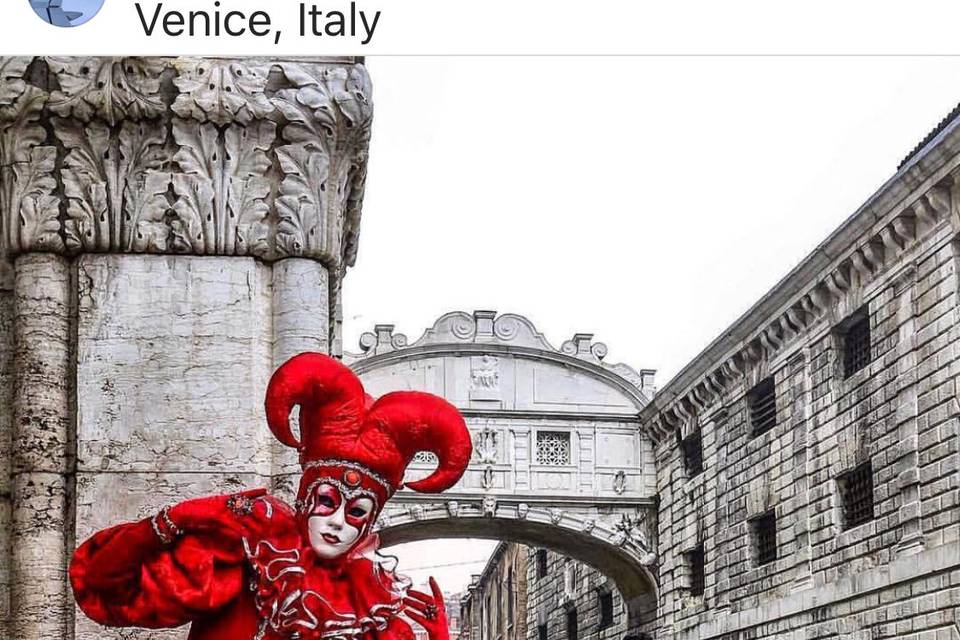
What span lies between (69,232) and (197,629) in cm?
158

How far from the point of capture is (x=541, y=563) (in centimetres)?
4306

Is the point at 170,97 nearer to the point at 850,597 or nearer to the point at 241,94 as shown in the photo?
the point at 241,94

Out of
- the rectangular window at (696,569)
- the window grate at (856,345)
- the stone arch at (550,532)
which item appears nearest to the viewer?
the window grate at (856,345)

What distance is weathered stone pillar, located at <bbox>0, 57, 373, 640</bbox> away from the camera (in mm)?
4547

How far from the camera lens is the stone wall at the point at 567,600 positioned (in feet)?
117

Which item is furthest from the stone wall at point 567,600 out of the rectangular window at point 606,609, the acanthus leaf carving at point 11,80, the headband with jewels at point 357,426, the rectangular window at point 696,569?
the headband with jewels at point 357,426

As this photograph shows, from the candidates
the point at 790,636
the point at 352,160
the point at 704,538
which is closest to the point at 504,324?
the point at 704,538

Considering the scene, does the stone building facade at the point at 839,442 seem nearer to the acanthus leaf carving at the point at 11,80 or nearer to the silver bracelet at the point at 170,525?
the acanthus leaf carving at the point at 11,80

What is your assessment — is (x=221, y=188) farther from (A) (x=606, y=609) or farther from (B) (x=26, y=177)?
(A) (x=606, y=609)

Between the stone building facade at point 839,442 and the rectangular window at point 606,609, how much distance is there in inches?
242

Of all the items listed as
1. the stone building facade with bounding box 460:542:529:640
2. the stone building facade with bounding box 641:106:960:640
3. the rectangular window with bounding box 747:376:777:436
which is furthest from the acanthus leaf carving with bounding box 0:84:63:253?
Result: the stone building facade with bounding box 460:542:529:640

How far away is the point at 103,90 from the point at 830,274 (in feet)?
61.0

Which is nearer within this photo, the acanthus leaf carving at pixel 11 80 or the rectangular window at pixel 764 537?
the acanthus leaf carving at pixel 11 80

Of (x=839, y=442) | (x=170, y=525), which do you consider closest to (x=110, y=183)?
(x=170, y=525)
